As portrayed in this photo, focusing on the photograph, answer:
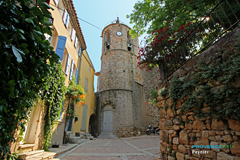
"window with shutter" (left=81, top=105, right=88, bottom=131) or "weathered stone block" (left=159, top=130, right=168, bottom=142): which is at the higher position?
"window with shutter" (left=81, top=105, right=88, bottom=131)

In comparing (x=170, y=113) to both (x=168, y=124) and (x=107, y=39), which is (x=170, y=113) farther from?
(x=107, y=39)

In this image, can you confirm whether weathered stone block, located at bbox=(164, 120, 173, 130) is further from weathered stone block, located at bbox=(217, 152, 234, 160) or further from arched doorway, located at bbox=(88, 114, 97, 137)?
arched doorway, located at bbox=(88, 114, 97, 137)

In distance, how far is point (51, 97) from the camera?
488cm

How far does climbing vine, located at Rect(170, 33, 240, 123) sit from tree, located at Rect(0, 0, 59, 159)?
9.56ft

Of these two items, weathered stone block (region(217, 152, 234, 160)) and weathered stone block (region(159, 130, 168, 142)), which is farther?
weathered stone block (region(159, 130, 168, 142))

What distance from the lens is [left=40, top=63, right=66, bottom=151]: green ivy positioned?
183 inches

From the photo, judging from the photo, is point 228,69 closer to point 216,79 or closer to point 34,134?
point 216,79

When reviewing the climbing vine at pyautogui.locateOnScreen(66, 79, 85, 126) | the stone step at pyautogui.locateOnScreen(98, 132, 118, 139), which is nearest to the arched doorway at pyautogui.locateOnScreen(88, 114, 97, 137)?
the stone step at pyautogui.locateOnScreen(98, 132, 118, 139)

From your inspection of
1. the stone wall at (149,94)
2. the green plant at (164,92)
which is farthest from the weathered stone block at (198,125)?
the stone wall at (149,94)

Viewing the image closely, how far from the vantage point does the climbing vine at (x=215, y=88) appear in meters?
2.09

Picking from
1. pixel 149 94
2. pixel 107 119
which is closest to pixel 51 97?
pixel 107 119

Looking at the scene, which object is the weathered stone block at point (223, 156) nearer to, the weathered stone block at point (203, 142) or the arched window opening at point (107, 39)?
the weathered stone block at point (203, 142)

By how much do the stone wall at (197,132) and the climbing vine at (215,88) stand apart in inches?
3.3

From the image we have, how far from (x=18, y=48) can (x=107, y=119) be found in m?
12.6
